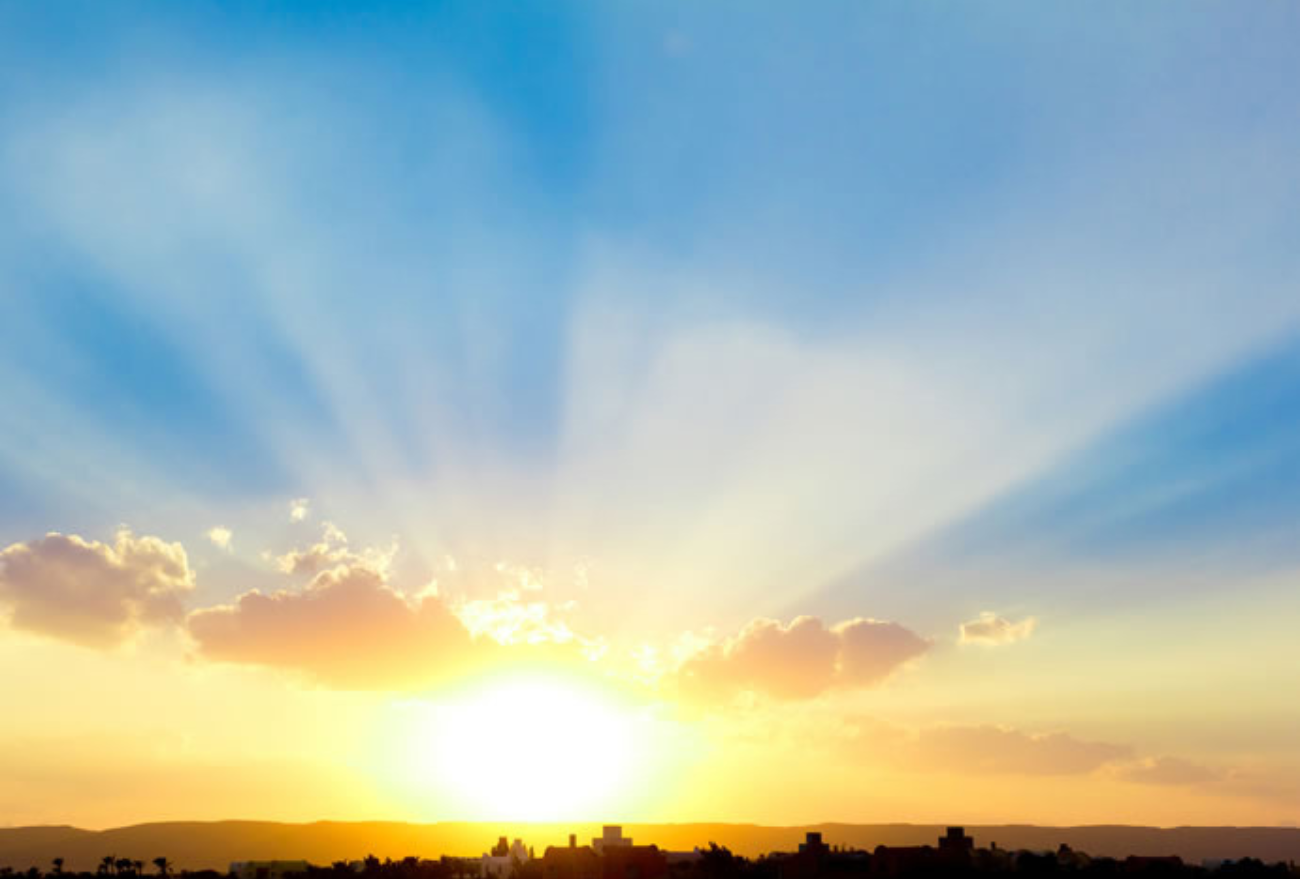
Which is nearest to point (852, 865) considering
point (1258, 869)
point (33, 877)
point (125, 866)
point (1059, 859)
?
point (1059, 859)

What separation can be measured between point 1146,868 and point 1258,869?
680 inches

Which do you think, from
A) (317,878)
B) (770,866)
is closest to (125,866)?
(317,878)

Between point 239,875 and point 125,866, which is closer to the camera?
point 239,875

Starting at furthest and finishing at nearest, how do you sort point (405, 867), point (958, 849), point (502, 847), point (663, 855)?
point (502, 847) → point (405, 867) → point (663, 855) → point (958, 849)

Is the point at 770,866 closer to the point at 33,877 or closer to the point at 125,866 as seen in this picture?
the point at 125,866

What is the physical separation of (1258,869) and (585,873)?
8146cm

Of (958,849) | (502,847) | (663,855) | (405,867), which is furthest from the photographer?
(502,847)

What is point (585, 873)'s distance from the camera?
14975 cm

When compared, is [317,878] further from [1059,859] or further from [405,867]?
[1059,859]

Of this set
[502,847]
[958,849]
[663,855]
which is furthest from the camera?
[502,847]

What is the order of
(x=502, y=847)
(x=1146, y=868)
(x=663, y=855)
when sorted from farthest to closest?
1. (x=502, y=847)
2. (x=663, y=855)
3. (x=1146, y=868)

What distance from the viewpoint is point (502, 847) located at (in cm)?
19312

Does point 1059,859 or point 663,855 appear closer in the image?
point 1059,859

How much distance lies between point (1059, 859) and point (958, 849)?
19720mm
